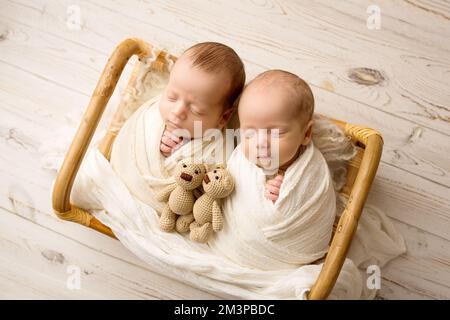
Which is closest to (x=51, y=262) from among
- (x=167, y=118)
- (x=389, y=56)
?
Result: (x=167, y=118)

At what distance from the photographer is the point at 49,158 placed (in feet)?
4.38

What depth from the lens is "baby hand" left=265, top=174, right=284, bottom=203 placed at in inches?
41.6

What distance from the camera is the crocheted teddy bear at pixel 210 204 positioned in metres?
1.03

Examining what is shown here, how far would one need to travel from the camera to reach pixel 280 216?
1043mm

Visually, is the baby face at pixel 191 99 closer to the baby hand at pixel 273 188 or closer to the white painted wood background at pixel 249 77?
the baby hand at pixel 273 188

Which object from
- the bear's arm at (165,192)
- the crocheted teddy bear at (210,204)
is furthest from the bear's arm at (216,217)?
the bear's arm at (165,192)
